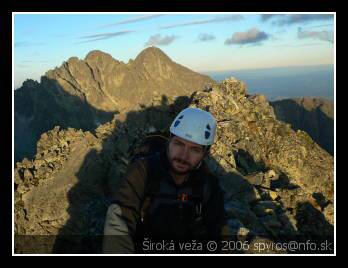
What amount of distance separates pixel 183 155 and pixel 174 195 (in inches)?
31.0

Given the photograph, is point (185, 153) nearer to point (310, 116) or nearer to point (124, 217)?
point (124, 217)

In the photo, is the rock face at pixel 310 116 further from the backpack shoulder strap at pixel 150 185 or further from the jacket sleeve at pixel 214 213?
the backpack shoulder strap at pixel 150 185

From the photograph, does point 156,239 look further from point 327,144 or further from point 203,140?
point 327,144

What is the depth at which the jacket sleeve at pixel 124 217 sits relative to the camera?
25.3 ft

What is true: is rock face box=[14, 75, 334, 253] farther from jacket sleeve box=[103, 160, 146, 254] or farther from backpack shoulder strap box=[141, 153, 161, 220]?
jacket sleeve box=[103, 160, 146, 254]

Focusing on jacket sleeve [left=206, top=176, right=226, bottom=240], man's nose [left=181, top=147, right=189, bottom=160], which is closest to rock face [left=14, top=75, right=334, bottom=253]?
jacket sleeve [left=206, top=176, right=226, bottom=240]

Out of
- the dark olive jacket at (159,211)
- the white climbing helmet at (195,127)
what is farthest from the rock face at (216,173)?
the white climbing helmet at (195,127)

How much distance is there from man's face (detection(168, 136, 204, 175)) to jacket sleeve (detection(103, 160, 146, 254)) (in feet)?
2.57

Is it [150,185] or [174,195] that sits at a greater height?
[150,185]

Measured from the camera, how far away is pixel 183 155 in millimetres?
8430

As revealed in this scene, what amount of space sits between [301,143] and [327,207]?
10235 mm

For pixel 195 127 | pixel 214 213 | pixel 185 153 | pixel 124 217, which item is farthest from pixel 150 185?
Result: pixel 195 127

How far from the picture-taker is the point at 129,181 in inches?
313

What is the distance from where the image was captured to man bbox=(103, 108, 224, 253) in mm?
7945
